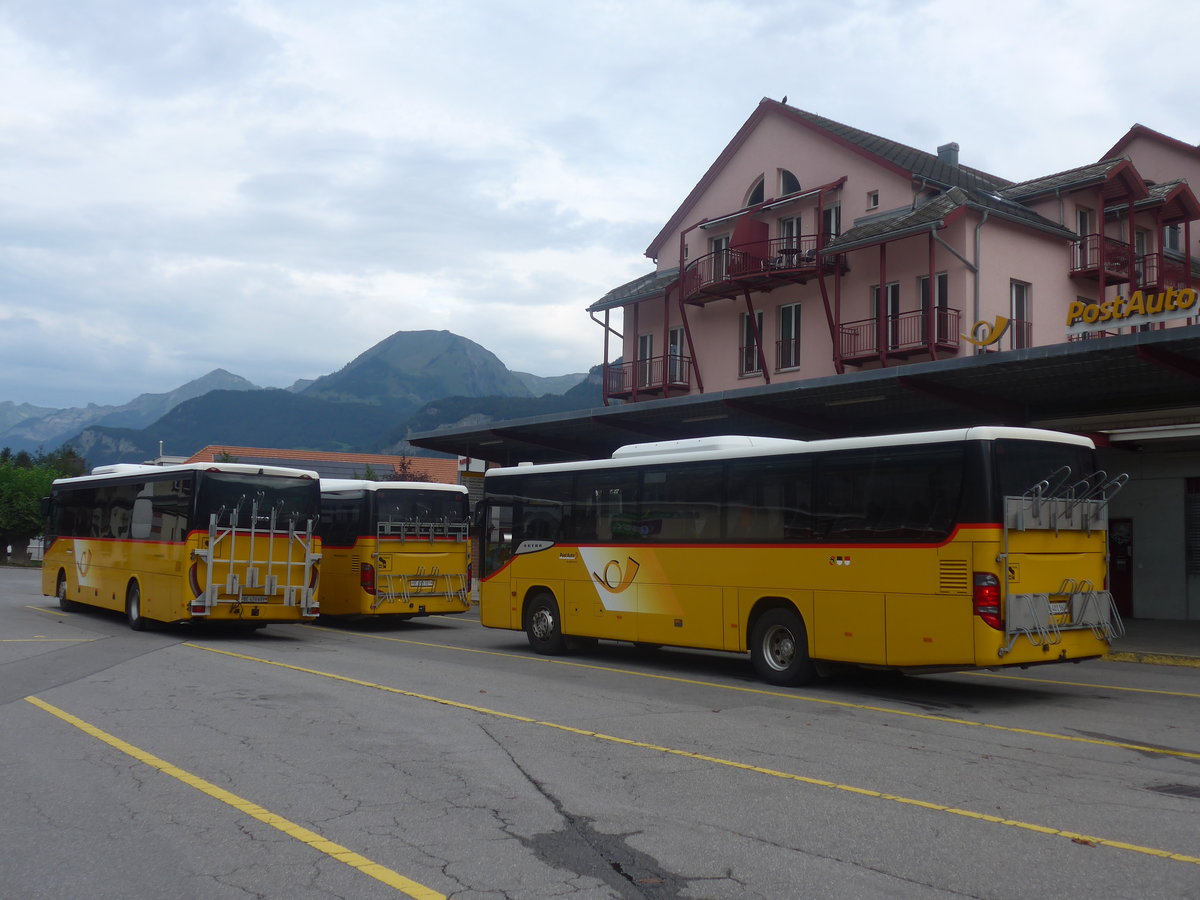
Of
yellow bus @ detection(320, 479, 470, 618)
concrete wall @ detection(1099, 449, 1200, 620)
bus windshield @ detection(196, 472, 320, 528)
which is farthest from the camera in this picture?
concrete wall @ detection(1099, 449, 1200, 620)

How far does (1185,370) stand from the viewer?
1803 cm

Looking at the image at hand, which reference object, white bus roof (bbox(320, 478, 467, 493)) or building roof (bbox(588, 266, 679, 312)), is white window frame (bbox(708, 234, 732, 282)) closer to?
building roof (bbox(588, 266, 679, 312))

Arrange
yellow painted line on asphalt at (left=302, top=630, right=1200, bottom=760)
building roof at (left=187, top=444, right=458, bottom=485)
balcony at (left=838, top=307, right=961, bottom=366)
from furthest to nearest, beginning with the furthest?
building roof at (left=187, top=444, right=458, bottom=485) < balcony at (left=838, top=307, right=961, bottom=366) < yellow painted line on asphalt at (left=302, top=630, right=1200, bottom=760)

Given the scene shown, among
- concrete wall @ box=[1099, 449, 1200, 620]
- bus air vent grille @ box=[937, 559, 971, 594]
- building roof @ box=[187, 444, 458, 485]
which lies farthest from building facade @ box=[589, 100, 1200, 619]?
building roof @ box=[187, 444, 458, 485]

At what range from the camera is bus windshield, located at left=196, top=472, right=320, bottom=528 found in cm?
1925

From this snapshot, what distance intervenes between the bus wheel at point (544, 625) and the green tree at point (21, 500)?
56.9 metres

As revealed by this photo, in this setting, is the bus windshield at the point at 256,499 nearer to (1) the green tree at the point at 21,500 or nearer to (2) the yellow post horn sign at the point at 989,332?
(2) the yellow post horn sign at the point at 989,332

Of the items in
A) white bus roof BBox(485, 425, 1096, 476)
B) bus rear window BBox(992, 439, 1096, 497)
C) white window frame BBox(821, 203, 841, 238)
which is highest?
white window frame BBox(821, 203, 841, 238)

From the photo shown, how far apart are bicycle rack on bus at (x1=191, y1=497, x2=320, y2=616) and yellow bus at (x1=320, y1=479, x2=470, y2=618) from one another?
7.01 ft

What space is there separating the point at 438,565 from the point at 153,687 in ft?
33.6

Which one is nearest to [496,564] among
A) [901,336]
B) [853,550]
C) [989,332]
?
[853,550]

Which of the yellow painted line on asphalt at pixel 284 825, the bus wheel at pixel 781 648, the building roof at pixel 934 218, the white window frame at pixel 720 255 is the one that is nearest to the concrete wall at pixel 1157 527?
the building roof at pixel 934 218

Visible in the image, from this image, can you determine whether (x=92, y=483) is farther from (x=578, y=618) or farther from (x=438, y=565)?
(x=578, y=618)

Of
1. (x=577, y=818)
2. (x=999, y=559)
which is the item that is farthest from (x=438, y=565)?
(x=577, y=818)
